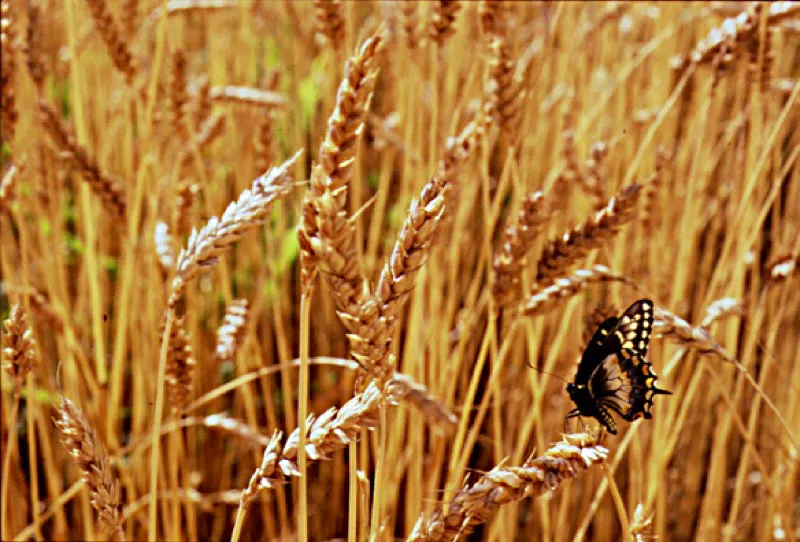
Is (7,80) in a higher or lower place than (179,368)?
higher

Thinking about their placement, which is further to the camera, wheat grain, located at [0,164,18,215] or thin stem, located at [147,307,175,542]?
wheat grain, located at [0,164,18,215]

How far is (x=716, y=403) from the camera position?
5.71 ft

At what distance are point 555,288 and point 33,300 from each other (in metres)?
0.80

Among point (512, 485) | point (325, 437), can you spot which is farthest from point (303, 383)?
point (512, 485)

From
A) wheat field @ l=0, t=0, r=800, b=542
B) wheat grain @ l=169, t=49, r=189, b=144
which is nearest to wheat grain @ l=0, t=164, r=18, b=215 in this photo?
wheat field @ l=0, t=0, r=800, b=542

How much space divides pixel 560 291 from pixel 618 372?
136 millimetres

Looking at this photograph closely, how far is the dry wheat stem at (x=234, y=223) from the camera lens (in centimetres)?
71

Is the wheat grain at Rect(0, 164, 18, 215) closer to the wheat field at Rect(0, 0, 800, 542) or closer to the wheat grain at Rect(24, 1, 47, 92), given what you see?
the wheat field at Rect(0, 0, 800, 542)

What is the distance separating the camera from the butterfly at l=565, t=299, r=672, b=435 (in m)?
0.85

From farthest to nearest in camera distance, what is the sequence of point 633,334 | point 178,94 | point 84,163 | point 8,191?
point 178,94 → point 84,163 → point 8,191 → point 633,334

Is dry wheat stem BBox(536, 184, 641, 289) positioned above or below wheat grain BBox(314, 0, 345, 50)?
below

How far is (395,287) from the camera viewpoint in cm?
63

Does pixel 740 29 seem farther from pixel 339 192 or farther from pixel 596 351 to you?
pixel 339 192

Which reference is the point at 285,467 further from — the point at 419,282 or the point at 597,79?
the point at 597,79
